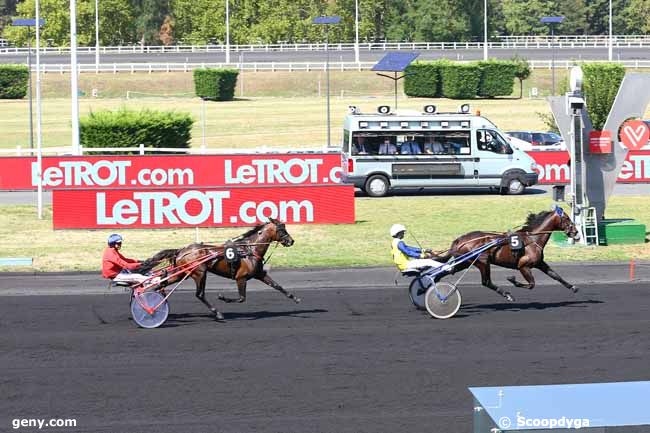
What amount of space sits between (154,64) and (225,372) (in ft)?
233

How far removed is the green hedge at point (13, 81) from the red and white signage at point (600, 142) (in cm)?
5722

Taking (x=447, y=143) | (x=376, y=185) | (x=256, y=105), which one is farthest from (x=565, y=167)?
(x=256, y=105)

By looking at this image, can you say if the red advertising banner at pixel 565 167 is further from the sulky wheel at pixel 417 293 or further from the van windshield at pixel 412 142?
the sulky wheel at pixel 417 293

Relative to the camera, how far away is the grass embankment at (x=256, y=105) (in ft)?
199

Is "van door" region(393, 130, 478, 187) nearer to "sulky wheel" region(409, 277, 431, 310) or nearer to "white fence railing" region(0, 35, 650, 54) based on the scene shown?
"sulky wheel" region(409, 277, 431, 310)

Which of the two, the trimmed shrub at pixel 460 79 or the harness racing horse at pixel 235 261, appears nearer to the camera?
the harness racing horse at pixel 235 261

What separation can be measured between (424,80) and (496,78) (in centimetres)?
509

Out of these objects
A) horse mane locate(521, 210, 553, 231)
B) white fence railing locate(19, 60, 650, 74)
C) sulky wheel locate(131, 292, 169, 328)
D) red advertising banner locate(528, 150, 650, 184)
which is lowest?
sulky wheel locate(131, 292, 169, 328)

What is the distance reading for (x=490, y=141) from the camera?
33.4 m

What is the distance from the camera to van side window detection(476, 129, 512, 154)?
3325 centimetres

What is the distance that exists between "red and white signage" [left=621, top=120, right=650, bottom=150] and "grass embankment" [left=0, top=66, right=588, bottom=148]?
30.5m

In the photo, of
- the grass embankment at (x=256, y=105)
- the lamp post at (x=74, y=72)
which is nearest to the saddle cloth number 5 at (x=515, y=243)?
the lamp post at (x=74, y=72)
